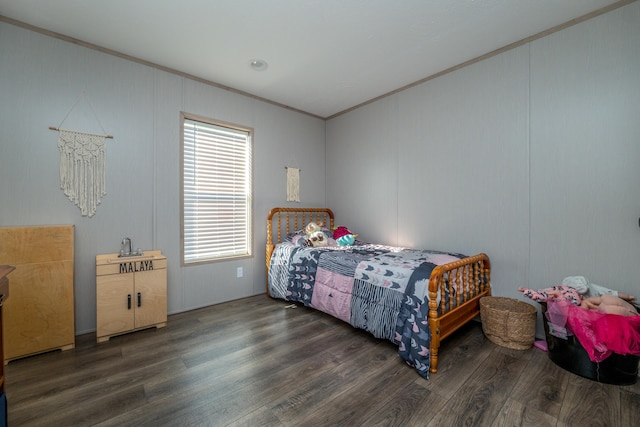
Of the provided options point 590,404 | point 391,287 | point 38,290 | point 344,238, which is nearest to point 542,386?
point 590,404

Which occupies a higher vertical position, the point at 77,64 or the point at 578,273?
the point at 77,64

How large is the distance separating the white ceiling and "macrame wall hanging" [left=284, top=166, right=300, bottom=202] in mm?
1285

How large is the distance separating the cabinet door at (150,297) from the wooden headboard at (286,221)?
127cm

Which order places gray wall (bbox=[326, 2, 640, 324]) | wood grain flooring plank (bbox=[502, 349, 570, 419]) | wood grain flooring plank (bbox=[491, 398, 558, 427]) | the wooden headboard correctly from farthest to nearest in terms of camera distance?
the wooden headboard → gray wall (bbox=[326, 2, 640, 324]) → wood grain flooring plank (bbox=[502, 349, 570, 419]) → wood grain flooring plank (bbox=[491, 398, 558, 427])

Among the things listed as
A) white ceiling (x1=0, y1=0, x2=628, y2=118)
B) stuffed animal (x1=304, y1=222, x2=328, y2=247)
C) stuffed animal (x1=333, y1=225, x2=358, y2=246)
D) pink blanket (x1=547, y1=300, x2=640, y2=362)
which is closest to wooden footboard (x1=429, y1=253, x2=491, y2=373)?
pink blanket (x1=547, y1=300, x2=640, y2=362)

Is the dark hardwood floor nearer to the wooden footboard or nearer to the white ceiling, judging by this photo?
the wooden footboard

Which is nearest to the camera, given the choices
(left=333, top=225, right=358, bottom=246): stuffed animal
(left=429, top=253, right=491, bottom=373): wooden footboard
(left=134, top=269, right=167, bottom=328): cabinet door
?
(left=429, top=253, right=491, bottom=373): wooden footboard

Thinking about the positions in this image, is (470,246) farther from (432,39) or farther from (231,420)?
(231,420)

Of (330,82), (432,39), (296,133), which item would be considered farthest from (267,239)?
(432,39)

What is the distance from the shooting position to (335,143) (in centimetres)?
431

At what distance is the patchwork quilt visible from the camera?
199cm

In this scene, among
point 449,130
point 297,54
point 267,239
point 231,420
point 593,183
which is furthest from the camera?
point 267,239

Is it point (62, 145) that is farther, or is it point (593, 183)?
point (62, 145)

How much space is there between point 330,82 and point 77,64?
8.10 ft
